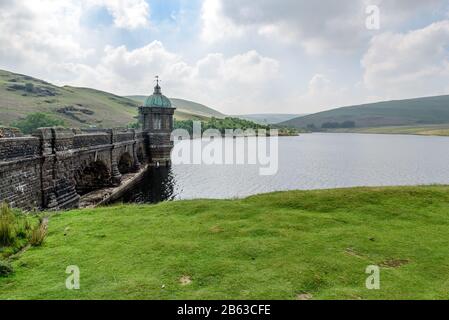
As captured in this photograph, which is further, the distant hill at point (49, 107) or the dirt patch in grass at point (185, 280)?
the distant hill at point (49, 107)

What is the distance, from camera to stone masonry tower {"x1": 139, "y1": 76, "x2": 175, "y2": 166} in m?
64.4

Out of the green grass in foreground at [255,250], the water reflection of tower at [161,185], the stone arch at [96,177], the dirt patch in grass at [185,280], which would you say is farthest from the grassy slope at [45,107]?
the dirt patch in grass at [185,280]

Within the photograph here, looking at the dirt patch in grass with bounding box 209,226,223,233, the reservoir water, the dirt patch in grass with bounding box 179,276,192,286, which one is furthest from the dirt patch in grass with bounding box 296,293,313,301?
the reservoir water

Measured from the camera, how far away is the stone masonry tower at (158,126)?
64438 mm

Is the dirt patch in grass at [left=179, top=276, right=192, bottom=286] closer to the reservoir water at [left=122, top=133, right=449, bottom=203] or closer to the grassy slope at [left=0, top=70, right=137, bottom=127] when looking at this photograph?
the reservoir water at [left=122, top=133, right=449, bottom=203]

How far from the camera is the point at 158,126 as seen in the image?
213 ft

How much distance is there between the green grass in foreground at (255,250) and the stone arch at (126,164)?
38.0 metres

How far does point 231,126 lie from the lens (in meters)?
A: 185

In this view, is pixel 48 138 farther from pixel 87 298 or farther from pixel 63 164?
pixel 87 298

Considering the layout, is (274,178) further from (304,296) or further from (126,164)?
(304,296)

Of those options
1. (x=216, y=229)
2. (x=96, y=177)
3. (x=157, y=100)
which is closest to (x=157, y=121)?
(x=157, y=100)

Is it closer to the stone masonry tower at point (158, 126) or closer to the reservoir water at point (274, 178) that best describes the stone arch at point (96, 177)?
the reservoir water at point (274, 178)

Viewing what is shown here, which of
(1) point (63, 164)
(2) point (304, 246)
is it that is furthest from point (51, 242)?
(1) point (63, 164)

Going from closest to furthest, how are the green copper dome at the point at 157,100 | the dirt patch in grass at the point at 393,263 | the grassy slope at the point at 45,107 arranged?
1. the dirt patch in grass at the point at 393,263
2. the green copper dome at the point at 157,100
3. the grassy slope at the point at 45,107
